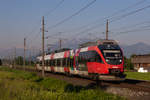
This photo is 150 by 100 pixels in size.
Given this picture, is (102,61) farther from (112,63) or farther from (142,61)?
(142,61)

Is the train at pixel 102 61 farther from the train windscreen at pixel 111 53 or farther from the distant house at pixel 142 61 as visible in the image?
the distant house at pixel 142 61

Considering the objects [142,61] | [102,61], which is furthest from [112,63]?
[142,61]

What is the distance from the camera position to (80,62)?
2555 centimetres

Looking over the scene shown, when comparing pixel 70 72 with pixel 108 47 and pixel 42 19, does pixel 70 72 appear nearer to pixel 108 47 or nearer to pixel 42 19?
pixel 42 19

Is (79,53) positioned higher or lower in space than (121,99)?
higher

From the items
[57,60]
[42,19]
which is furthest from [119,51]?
[57,60]

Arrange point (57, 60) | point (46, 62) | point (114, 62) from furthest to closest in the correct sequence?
point (46, 62) < point (57, 60) < point (114, 62)

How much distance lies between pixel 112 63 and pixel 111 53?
2.94 ft

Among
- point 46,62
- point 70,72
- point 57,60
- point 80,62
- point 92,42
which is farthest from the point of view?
point 46,62

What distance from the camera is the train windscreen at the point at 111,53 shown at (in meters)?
20.0

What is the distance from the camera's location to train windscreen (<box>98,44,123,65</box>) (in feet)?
65.6

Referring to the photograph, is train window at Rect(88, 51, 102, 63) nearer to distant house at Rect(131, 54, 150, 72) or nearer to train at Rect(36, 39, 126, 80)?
train at Rect(36, 39, 126, 80)

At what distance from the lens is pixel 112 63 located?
65.3 ft

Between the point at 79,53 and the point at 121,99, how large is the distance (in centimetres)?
1493
